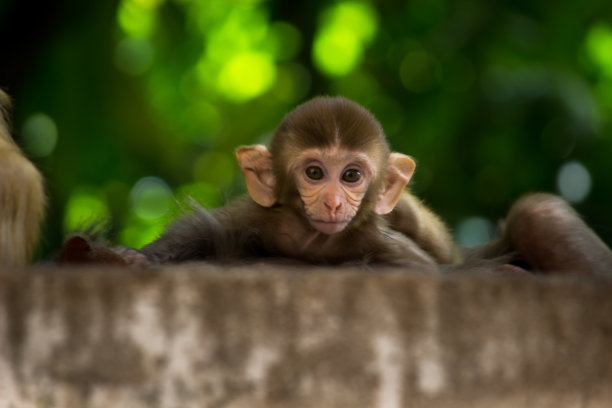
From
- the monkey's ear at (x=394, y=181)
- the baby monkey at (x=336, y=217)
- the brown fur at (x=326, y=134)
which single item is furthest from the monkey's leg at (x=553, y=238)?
the brown fur at (x=326, y=134)

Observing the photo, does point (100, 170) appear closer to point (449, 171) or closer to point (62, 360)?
point (449, 171)

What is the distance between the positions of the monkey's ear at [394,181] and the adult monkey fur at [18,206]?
1667 mm

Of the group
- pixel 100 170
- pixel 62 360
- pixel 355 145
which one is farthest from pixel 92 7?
pixel 62 360

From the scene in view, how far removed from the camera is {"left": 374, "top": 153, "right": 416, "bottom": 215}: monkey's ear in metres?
4.12

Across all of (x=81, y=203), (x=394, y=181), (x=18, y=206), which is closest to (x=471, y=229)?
(x=81, y=203)

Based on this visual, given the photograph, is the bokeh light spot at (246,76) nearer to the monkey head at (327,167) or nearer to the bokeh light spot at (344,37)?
the bokeh light spot at (344,37)

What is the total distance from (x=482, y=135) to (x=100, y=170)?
139 inches

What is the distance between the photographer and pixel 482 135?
8.42 meters

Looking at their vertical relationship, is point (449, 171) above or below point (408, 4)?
below

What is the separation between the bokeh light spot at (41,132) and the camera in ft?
25.5

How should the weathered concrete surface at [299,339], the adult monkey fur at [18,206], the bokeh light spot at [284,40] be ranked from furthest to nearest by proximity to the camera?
1. the bokeh light spot at [284,40]
2. the adult monkey fur at [18,206]
3. the weathered concrete surface at [299,339]

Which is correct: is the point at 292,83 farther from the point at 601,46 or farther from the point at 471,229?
the point at 601,46

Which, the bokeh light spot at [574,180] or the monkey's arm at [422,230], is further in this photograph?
the bokeh light spot at [574,180]

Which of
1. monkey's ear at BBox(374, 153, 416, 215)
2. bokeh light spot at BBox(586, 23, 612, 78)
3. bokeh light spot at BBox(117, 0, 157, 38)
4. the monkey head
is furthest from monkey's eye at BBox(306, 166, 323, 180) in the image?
bokeh light spot at BBox(586, 23, 612, 78)
